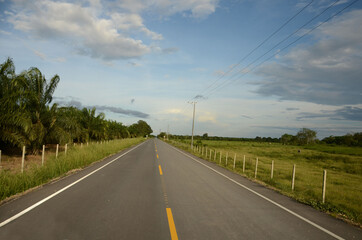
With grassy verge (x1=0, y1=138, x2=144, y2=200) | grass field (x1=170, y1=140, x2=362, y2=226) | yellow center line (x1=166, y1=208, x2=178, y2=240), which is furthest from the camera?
grass field (x1=170, y1=140, x2=362, y2=226)

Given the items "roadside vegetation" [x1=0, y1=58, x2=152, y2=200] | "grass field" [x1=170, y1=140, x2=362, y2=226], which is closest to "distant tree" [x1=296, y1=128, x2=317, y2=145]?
"grass field" [x1=170, y1=140, x2=362, y2=226]

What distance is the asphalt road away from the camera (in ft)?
14.3

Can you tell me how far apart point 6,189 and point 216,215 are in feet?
20.3

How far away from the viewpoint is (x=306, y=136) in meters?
126

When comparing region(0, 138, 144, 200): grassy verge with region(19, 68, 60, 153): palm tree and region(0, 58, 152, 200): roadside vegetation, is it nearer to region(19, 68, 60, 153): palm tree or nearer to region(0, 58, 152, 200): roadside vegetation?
region(0, 58, 152, 200): roadside vegetation

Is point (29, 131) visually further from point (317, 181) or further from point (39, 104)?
point (317, 181)

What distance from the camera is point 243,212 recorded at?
5988 mm

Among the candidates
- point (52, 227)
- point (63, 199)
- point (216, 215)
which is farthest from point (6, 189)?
point (216, 215)

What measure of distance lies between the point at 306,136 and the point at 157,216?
140282mm

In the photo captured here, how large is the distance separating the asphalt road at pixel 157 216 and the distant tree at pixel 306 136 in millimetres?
133715

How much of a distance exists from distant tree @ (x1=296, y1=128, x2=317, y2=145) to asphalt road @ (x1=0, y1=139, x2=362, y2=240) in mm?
133715

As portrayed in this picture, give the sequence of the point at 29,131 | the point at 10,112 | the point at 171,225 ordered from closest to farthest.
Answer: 1. the point at 171,225
2. the point at 10,112
3. the point at 29,131

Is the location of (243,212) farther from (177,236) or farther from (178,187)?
(178,187)

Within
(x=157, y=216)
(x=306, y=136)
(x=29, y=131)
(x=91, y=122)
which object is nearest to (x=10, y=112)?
(x=29, y=131)
